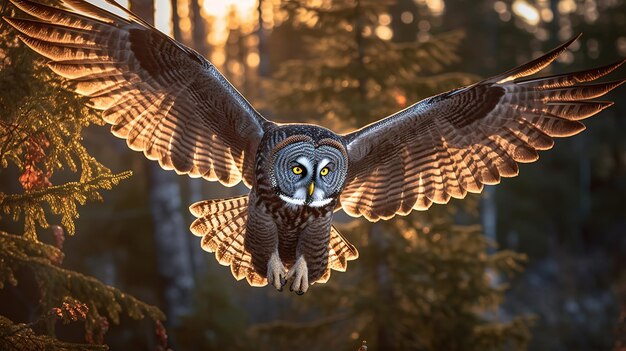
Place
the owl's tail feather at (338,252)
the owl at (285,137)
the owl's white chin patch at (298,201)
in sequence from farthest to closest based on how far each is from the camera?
the owl's tail feather at (338,252) < the owl's white chin patch at (298,201) < the owl at (285,137)

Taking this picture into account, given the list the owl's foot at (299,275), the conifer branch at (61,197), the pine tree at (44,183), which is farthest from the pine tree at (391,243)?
the conifer branch at (61,197)

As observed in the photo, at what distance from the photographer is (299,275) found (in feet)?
19.3

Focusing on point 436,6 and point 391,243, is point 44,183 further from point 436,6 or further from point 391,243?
point 436,6

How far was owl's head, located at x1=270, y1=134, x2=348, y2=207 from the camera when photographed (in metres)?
5.53

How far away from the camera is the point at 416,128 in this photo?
6508 millimetres

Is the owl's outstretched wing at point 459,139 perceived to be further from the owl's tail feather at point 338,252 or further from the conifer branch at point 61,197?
the conifer branch at point 61,197

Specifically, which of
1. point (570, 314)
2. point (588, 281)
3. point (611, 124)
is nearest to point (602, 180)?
point (611, 124)

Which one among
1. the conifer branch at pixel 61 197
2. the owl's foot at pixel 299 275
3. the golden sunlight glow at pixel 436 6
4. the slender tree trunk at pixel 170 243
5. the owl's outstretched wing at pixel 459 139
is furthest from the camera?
the golden sunlight glow at pixel 436 6

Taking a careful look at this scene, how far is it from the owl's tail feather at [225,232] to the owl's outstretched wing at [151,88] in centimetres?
29

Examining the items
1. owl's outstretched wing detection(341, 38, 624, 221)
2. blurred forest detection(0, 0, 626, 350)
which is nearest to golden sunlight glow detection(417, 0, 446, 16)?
blurred forest detection(0, 0, 626, 350)

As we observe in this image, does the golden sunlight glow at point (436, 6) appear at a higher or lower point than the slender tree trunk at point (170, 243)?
higher

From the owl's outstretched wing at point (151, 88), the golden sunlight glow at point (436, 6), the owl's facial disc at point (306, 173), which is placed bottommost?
the owl's facial disc at point (306, 173)

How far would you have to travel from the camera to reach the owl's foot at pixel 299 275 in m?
5.81

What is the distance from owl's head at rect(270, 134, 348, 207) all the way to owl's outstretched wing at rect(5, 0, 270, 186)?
652 millimetres
